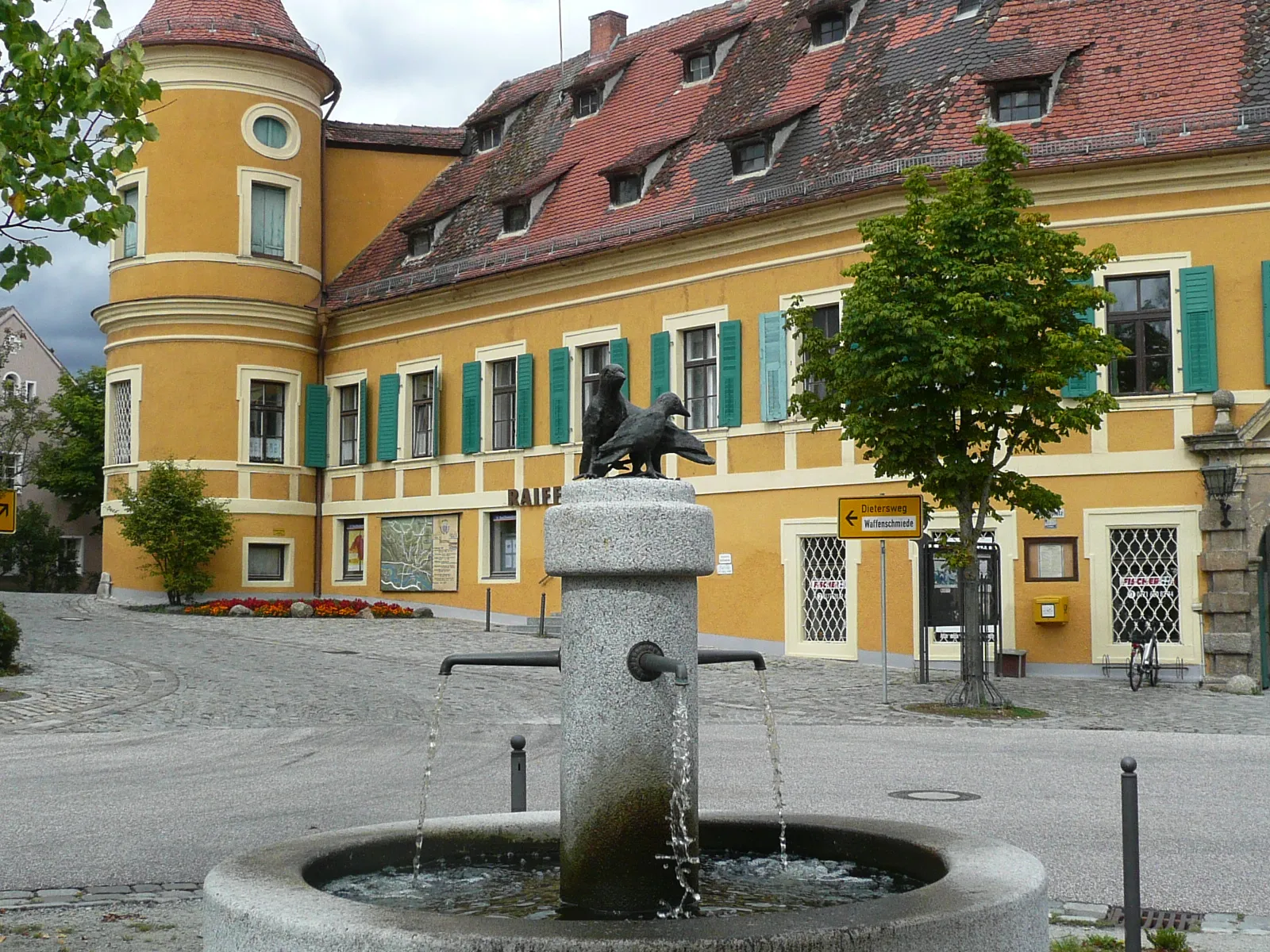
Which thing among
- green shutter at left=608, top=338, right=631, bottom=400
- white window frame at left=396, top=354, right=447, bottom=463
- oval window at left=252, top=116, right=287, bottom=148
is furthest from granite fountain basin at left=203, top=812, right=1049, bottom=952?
oval window at left=252, top=116, right=287, bottom=148

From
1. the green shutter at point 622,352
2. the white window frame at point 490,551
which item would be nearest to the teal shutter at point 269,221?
the white window frame at point 490,551

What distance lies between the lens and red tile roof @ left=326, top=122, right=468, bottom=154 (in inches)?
1507

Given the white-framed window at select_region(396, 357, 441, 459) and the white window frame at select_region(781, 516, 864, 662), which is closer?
A: the white window frame at select_region(781, 516, 864, 662)

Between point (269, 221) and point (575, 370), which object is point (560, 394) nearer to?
point (575, 370)

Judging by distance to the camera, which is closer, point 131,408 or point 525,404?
point 525,404

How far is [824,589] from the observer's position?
25422 mm

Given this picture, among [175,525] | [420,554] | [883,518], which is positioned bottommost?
[420,554]

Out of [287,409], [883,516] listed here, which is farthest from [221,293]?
[883,516]

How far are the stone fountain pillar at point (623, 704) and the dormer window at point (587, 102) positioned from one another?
30.3 m

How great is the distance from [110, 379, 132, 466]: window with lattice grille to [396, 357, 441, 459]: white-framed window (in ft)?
22.0

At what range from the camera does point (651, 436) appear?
616 cm

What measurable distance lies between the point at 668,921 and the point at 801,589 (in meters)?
21.5

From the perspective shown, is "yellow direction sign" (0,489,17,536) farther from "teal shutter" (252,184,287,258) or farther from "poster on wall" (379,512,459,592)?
"teal shutter" (252,184,287,258)

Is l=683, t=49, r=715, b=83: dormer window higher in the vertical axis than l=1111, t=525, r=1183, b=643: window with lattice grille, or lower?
higher
